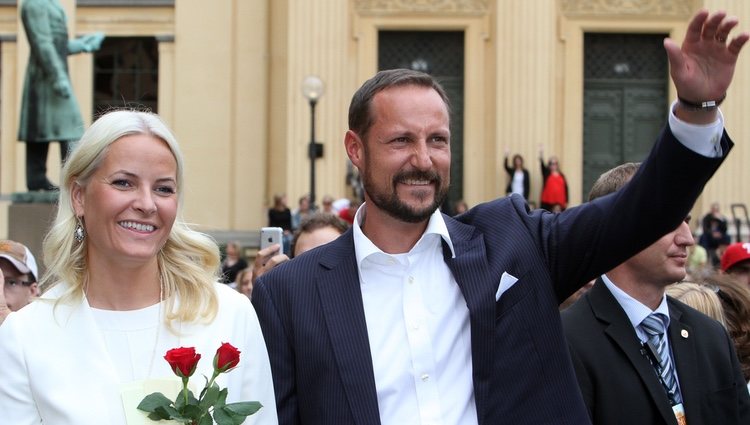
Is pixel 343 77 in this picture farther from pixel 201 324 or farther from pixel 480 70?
pixel 201 324

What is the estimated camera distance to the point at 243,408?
320cm

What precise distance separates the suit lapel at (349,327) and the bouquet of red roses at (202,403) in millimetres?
304

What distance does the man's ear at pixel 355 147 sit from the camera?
3691 millimetres

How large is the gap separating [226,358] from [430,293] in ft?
2.29

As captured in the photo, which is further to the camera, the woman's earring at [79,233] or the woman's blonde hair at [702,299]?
the woman's blonde hair at [702,299]

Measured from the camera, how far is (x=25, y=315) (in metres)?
3.46

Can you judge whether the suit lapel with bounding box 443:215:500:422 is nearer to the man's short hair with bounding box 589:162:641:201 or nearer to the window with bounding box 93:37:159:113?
the man's short hair with bounding box 589:162:641:201

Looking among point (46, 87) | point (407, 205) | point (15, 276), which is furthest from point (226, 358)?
point (46, 87)

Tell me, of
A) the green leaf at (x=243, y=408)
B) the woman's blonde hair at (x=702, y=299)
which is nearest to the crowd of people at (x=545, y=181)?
the woman's blonde hair at (x=702, y=299)

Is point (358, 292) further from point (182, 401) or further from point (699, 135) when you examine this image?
point (699, 135)

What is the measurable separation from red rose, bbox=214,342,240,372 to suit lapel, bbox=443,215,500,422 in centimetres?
70

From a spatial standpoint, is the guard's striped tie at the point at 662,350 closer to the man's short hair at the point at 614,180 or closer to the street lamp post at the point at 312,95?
the man's short hair at the point at 614,180

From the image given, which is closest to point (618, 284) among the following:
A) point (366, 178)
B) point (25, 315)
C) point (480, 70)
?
point (366, 178)

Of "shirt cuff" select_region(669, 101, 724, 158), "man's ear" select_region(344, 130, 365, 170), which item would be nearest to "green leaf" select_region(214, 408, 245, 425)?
"man's ear" select_region(344, 130, 365, 170)
